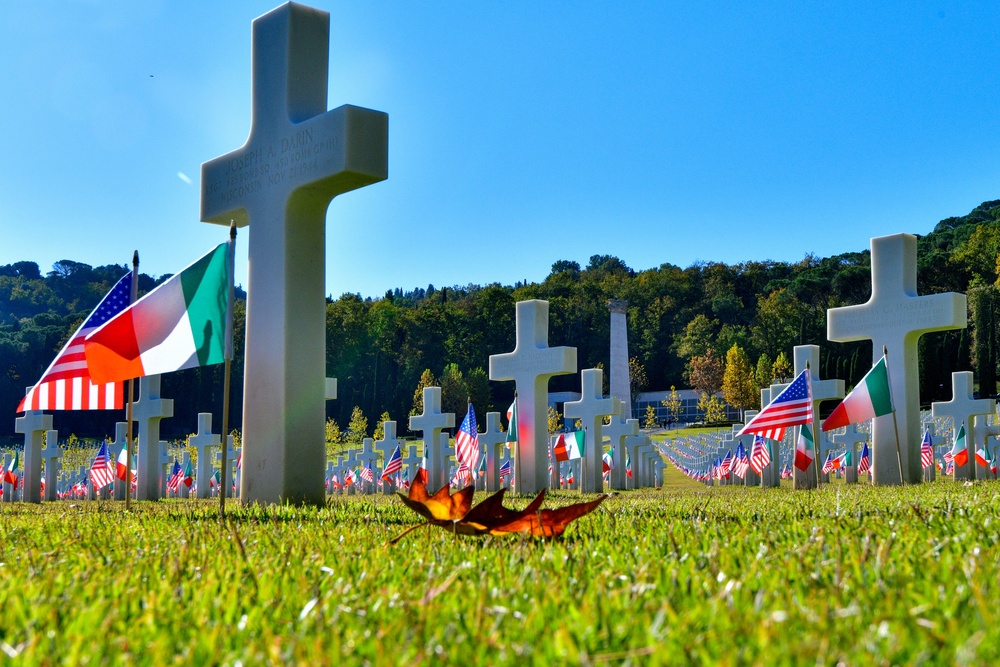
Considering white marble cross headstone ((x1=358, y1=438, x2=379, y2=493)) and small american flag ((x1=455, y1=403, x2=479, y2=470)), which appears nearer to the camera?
small american flag ((x1=455, y1=403, x2=479, y2=470))

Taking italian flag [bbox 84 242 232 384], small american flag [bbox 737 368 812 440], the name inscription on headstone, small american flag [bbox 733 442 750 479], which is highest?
the name inscription on headstone

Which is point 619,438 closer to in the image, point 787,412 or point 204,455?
point 204,455

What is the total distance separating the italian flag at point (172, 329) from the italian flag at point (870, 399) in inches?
329

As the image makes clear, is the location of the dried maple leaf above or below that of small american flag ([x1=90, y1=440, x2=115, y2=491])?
above

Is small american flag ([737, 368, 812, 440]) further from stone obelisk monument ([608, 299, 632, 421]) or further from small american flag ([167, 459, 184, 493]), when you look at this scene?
stone obelisk monument ([608, 299, 632, 421])

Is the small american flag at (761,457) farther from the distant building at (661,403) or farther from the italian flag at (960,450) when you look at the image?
the distant building at (661,403)

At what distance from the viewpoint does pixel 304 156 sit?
860cm

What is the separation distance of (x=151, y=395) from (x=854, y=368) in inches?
2260

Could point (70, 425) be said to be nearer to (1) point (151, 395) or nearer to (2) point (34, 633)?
(1) point (151, 395)

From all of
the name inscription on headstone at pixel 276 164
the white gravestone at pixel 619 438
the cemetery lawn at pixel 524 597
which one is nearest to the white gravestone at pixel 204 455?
the white gravestone at pixel 619 438

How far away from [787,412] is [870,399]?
1.82 m

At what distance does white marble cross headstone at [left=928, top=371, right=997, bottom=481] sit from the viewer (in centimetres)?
1998

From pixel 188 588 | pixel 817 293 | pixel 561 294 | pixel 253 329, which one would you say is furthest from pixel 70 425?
pixel 188 588

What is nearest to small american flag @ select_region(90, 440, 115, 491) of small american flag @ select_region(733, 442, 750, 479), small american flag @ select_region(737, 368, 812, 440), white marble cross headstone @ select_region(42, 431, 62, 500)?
white marble cross headstone @ select_region(42, 431, 62, 500)
